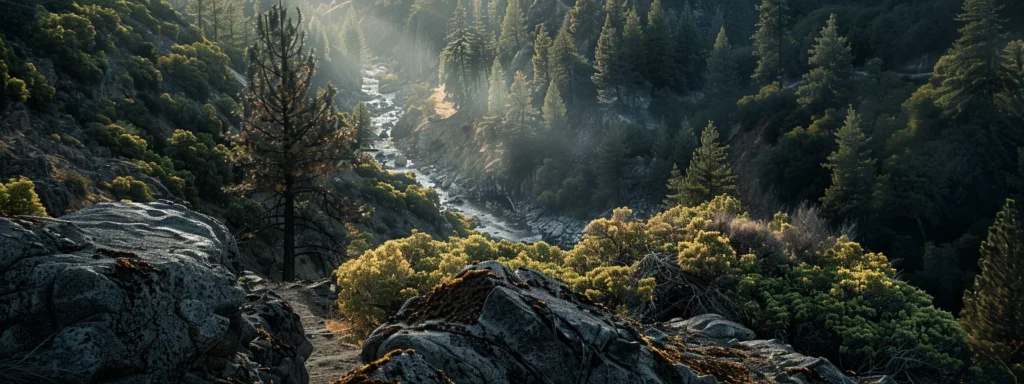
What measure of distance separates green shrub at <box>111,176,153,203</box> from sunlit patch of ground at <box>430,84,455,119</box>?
83124mm

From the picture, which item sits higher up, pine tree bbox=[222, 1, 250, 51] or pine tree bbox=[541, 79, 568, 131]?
pine tree bbox=[222, 1, 250, 51]

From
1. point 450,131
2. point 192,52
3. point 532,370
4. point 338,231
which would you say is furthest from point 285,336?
point 450,131

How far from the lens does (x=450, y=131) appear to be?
109 metres

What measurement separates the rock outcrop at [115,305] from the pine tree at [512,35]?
113 meters

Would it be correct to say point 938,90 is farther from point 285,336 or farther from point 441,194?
point 285,336

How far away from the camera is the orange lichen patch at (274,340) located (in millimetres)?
11320

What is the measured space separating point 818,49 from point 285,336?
7383 centimetres

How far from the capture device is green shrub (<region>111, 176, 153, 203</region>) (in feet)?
97.6

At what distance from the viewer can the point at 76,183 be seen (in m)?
26.8

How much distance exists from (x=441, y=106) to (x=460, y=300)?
11063 cm

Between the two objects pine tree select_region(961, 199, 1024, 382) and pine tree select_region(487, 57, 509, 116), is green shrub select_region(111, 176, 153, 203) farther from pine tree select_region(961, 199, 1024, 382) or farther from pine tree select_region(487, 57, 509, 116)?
pine tree select_region(487, 57, 509, 116)

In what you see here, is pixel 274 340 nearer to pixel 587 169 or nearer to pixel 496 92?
pixel 587 169

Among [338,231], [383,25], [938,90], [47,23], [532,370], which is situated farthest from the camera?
[383,25]

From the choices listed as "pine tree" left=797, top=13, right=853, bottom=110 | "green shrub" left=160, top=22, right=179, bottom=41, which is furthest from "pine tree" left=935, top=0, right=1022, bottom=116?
"green shrub" left=160, top=22, right=179, bottom=41
